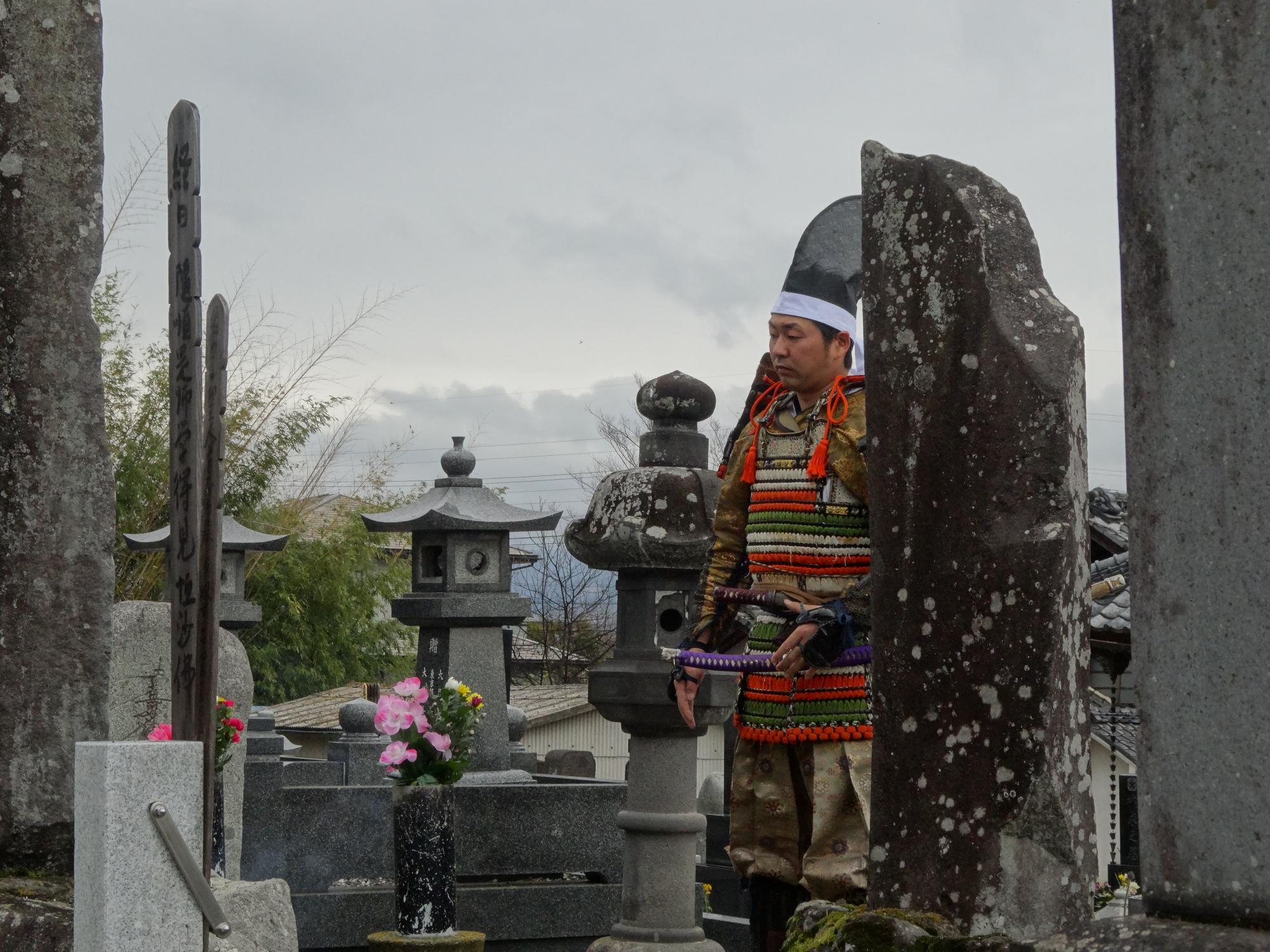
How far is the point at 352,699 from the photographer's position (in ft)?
80.7

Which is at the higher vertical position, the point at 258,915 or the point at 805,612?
the point at 805,612

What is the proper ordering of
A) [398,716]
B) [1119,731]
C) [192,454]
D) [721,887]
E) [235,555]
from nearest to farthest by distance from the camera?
[192,454] → [398,716] → [721,887] → [235,555] → [1119,731]

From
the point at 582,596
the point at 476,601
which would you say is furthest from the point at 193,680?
the point at 582,596

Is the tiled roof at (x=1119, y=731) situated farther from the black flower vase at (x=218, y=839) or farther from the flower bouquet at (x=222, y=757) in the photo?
the black flower vase at (x=218, y=839)

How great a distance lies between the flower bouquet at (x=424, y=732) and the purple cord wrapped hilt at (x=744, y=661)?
3781mm

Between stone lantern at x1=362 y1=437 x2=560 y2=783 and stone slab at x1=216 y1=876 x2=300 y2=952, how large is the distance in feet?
19.6

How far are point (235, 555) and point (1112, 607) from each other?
7443mm

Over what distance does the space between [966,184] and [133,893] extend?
2.37 m

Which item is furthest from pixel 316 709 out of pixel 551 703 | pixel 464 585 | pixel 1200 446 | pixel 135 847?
pixel 1200 446

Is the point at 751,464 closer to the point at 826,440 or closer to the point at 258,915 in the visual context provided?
the point at 826,440

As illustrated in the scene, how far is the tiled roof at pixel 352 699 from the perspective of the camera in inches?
957

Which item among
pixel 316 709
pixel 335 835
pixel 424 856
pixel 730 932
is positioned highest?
pixel 424 856

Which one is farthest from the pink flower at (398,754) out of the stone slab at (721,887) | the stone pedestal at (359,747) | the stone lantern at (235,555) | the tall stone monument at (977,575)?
the stone pedestal at (359,747)

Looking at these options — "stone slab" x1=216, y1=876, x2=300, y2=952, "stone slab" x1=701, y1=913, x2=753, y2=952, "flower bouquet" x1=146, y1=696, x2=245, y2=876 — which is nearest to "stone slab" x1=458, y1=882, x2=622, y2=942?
"stone slab" x1=701, y1=913, x2=753, y2=952
